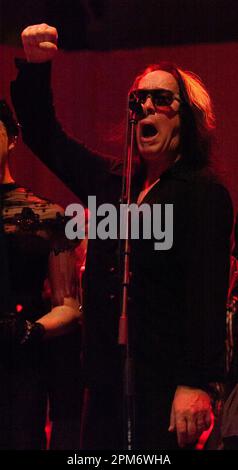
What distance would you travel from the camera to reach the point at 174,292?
6.44ft

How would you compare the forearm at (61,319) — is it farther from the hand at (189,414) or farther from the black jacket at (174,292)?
the hand at (189,414)

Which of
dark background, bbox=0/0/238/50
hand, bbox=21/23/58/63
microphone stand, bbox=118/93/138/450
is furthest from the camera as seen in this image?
dark background, bbox=0/0/238/50

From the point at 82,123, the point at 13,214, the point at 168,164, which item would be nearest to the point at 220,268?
the point at 168,164

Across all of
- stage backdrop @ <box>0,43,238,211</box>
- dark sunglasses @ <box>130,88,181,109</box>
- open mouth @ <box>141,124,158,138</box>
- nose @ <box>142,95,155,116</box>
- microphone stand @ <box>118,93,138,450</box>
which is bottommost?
microphone stand @ <box>118,93,138,450</box>

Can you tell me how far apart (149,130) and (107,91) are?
0.98 meters

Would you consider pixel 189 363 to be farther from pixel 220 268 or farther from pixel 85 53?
pixel 85 53

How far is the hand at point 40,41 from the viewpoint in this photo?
6.94 feet

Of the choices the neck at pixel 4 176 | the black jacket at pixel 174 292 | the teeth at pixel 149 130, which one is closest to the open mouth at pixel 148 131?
the teeth at pixel 149 130

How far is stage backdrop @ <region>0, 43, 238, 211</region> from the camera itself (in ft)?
9.78

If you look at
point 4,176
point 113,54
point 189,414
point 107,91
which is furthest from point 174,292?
point 113,54

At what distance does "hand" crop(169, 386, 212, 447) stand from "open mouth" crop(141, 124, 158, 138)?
0.73 m

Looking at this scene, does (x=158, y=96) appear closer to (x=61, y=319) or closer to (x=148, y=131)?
(x=148, y=131)

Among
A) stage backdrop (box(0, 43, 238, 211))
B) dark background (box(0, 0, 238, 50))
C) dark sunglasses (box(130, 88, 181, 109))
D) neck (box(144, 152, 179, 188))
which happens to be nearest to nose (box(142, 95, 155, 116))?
dark sunglasses (box(130, 88, 181, 109))

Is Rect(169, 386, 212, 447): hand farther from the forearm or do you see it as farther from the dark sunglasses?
the dark sunglasses
